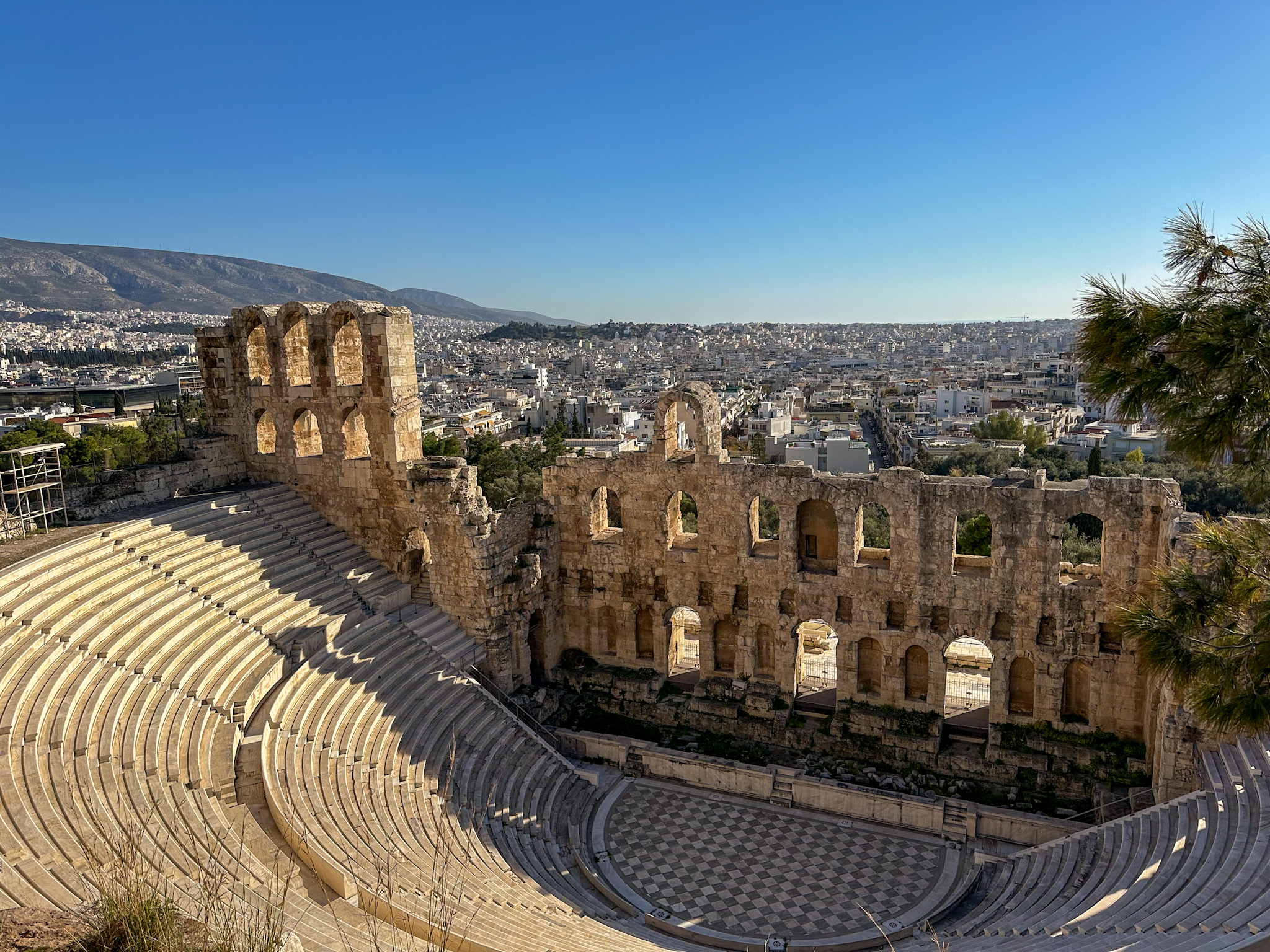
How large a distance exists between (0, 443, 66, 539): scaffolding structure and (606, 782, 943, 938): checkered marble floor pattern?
47.9 feet

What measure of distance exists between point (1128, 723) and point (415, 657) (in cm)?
1598

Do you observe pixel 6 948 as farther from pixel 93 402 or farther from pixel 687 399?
pixel 93 402

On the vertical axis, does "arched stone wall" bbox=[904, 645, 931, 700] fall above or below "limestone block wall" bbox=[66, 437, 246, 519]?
below

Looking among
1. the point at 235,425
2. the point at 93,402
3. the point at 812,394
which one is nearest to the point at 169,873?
the point at 235,425

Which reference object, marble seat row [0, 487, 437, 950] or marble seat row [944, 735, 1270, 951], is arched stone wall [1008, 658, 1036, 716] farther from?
marble seat row [0, 487, 437, 950]

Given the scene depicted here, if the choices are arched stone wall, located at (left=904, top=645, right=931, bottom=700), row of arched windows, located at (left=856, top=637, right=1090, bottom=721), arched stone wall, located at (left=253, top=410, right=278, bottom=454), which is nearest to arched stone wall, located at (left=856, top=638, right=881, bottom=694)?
row of arched windows, located at (left=856, top=637, right=1090, bottom=721)

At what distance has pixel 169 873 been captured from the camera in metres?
10.1

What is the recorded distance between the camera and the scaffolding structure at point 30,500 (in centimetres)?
1927

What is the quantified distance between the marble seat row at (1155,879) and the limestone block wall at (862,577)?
3960 millimetres

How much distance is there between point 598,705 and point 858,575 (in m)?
7.53

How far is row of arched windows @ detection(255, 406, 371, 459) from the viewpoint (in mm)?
24469

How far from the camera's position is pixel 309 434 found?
83.8ft

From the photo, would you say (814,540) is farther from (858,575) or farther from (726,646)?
(726,646)

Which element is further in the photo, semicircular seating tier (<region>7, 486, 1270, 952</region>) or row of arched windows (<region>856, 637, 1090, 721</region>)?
row of arched windows (<region>856, 637, 1090, 721</region>)
